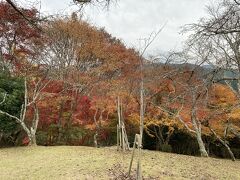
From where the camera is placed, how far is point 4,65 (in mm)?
22188

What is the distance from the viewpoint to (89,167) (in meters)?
12.7

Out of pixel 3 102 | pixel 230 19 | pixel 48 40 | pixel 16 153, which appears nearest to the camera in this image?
pixel 230 19

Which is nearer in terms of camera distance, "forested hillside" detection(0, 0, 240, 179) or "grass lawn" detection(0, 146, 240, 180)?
"grass lawn" detection(0, 146, 240, 180)

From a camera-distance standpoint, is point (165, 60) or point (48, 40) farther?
point (48, 40)

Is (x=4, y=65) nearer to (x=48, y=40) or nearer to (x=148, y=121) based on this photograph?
(x=48, y=40)

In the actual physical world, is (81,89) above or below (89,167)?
above

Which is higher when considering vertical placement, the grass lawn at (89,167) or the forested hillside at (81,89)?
the forested hillside at (81,89)

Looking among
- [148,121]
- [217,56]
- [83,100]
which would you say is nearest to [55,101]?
[83,100]

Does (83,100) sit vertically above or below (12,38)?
below

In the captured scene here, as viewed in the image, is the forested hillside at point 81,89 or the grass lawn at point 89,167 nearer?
the grass lawn at point 89,167

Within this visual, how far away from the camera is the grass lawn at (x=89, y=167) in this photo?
38.6 feet

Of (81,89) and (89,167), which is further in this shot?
(81,89)

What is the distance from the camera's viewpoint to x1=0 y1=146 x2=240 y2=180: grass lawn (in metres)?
11.8

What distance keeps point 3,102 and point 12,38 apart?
12.6 ft
